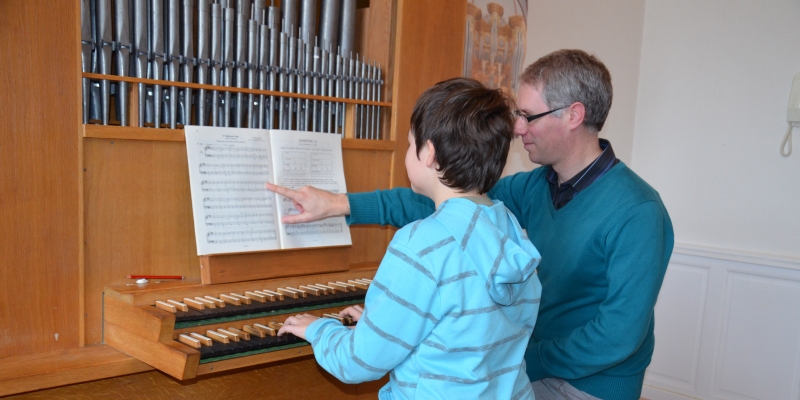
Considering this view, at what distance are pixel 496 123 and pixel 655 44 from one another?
3.56 meters

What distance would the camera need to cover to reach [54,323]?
2031mm

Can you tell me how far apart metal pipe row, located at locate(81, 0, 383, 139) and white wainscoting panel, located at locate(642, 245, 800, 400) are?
2.65m

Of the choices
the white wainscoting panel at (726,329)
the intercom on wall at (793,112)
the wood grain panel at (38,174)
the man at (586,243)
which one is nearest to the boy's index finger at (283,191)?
the wood grain panel at (38,174)

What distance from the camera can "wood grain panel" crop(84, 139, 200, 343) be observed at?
212 cm

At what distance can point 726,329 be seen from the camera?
4.20 metres

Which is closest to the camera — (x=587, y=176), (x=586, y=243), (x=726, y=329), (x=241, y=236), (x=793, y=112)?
(x=586, y=243)

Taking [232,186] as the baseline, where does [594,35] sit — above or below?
above

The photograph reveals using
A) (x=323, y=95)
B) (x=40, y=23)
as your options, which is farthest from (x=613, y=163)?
(x=40, y=23)

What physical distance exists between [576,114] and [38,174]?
5.38ft

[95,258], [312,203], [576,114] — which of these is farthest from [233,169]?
[576,114]

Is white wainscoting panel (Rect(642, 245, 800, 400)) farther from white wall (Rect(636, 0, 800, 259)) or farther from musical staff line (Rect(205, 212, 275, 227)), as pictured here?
musical staff line (Rect(205, 212, 275, 227))

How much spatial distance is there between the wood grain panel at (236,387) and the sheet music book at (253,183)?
0.49 meters

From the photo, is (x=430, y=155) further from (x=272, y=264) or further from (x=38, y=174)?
(x=38, y=174)

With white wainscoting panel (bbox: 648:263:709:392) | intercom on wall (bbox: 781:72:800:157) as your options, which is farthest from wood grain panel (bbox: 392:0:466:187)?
white wainscoting panel (bbox: 648:263:709:392)
